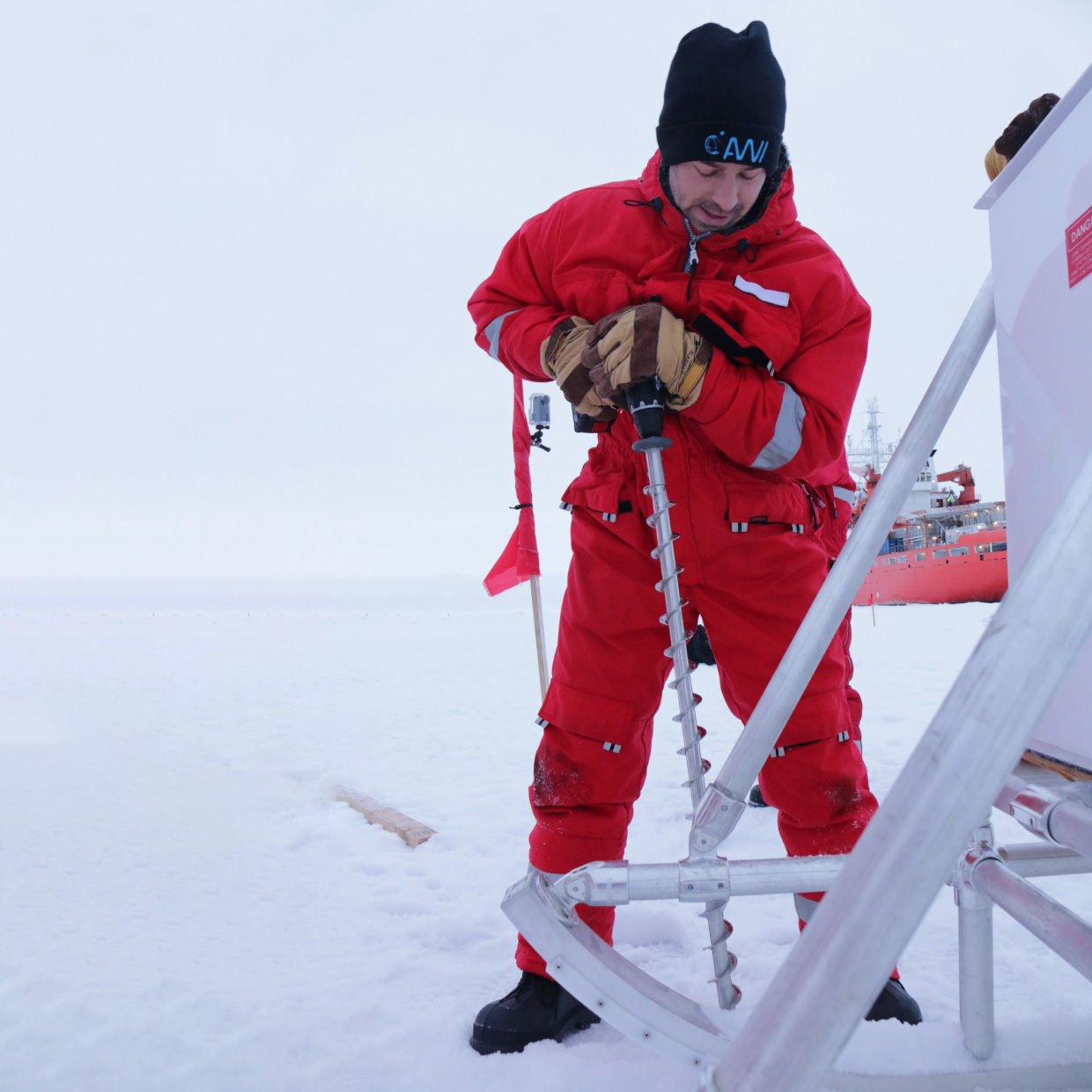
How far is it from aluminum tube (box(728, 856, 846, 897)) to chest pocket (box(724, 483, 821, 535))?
0.66 m

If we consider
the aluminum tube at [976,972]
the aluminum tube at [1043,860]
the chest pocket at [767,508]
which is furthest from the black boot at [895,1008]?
the chest pocket at [767,508]

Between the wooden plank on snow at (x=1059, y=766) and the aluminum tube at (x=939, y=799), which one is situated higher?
the aluminum tube at (x=939, y=799)

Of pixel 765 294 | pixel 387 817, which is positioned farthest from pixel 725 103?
pixel 387 817

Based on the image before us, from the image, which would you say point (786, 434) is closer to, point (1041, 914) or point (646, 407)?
point (646, 407)

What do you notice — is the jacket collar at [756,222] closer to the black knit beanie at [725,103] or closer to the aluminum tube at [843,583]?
the black knit beanie at [725,103]

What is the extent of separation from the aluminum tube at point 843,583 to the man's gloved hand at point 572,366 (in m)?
0.52

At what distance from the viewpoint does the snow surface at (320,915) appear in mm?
1187

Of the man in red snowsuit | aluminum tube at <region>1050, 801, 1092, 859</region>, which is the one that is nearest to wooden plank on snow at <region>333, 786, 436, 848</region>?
the man in red snowsuit

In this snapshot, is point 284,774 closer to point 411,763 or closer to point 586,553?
point 411,763

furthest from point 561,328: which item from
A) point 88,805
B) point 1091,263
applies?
point 88,805

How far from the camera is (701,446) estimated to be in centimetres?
142

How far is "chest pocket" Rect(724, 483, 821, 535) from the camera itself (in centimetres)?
137

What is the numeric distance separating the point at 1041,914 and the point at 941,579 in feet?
52.7

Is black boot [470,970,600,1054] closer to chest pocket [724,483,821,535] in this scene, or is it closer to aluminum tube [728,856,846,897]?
aluminum tube [728,856,846,897]
